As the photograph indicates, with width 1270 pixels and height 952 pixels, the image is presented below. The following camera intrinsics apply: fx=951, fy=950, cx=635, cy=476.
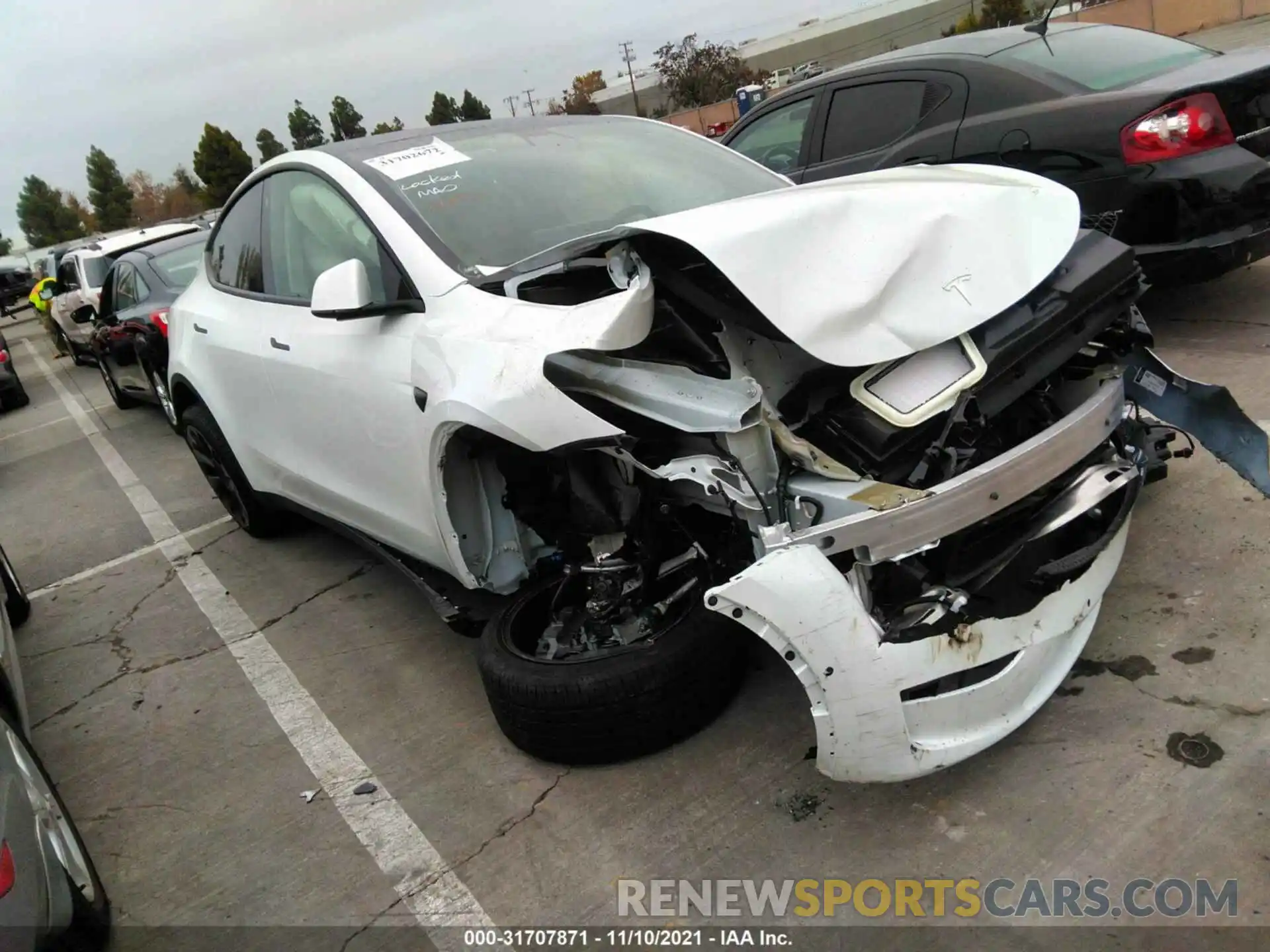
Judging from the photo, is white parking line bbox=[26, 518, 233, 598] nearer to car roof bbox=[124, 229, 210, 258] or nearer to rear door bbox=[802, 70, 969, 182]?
car roof bbox=[124, 229, 210, 258]

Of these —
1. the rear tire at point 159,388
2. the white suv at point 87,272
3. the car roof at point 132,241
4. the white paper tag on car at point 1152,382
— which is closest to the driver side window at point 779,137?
the white paper tag on car at point 1152,382

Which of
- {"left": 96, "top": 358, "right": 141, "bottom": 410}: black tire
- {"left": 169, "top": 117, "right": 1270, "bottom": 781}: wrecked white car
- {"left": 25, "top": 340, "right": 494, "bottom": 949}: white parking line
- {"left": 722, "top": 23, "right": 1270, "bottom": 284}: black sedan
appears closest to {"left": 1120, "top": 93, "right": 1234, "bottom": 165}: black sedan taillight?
{"left": 722, "top": 23, "right": 1270, "bottom": 284}: black sedan

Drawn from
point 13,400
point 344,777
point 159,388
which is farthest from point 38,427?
point 344,777

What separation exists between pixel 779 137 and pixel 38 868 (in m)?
5.58

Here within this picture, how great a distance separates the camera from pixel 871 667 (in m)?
2.06

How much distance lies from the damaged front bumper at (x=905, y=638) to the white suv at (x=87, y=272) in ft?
31.1

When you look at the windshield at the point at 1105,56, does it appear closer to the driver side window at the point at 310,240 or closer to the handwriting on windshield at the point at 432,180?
the handwriting on windshield at the point at 432,180

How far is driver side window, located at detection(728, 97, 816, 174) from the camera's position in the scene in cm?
593

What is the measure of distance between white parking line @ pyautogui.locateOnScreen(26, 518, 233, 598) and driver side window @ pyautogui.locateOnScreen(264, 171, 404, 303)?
85.1 inches

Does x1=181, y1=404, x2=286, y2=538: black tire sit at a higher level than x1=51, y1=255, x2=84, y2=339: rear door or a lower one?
lower

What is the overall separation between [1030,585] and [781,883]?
3.03 ft

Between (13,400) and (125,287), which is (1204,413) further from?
(13,400)

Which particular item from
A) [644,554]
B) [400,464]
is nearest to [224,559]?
[400,464]

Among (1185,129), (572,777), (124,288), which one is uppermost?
(124,288)
